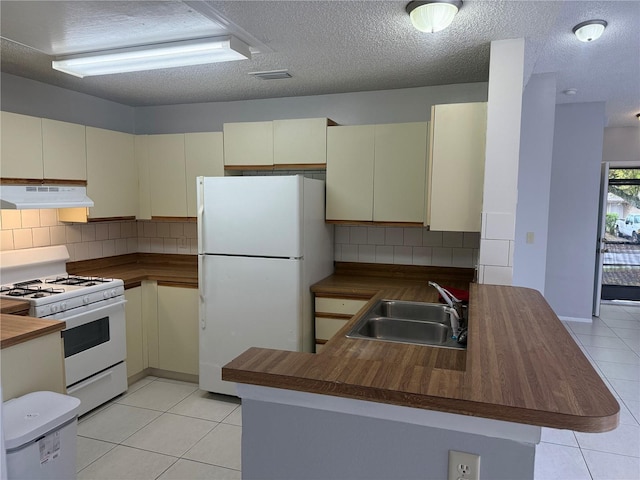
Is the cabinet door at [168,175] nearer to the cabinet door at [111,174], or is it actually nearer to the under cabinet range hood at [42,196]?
the cabinet door at [111,174]

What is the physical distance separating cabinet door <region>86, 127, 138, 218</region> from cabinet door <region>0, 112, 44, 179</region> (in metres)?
0.42

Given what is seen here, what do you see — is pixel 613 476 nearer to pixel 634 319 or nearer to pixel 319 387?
pixel 319 387

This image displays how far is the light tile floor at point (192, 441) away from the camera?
97.7 inches

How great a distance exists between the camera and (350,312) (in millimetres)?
3160

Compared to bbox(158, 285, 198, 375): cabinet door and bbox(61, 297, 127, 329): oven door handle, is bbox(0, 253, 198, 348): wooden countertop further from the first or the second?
bbox(61, 297, 127, 329): oven door handle

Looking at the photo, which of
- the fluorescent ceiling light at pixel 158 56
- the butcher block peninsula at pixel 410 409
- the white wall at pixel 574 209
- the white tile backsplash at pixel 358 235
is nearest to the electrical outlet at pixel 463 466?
the butcher block peninsula at pixel 410 409

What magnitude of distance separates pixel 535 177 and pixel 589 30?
5.05ft

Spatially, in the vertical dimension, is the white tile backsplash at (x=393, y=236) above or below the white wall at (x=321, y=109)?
below

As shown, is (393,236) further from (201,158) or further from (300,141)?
(201,158)

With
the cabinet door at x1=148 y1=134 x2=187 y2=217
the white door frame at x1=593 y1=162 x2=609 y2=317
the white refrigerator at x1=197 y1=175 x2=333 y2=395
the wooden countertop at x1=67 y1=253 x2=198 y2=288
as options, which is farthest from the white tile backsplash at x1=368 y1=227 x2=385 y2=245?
the white door frame at x1=593 y1=162 x2=609 y2=317

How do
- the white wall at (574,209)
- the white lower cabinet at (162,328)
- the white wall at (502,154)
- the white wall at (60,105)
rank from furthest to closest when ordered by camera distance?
the white wall at (574,209), the white lower cabinet at (162,328), the white wall at (60,105), the white wall at (502,154)

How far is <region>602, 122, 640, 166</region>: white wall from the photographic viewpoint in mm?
5988

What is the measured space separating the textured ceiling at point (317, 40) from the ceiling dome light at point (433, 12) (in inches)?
2.4

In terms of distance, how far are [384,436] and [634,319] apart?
228 inches
